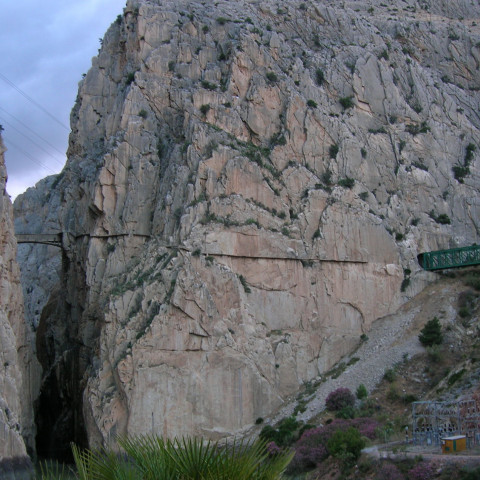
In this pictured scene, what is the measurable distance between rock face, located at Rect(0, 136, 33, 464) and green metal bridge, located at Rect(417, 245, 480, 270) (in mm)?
30089

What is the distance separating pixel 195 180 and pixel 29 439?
21476 millimetres

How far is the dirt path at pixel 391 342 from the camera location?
4466 centimetres

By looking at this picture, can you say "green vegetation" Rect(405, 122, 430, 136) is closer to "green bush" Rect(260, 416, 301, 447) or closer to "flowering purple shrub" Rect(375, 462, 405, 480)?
"green bush" Rect(260, 416, 301, 447)

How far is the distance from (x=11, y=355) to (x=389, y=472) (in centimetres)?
2451

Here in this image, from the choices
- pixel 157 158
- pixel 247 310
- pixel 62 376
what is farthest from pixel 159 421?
pixel 157 158

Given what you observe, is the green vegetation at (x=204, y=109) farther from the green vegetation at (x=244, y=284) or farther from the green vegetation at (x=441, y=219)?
the green vegetation at (x=441, y=219)

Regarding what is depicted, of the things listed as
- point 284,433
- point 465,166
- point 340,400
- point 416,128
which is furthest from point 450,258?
point 284,433

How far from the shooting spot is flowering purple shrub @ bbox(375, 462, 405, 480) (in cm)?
3108

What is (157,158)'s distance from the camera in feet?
176

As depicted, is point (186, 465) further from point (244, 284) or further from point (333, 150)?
point (333, 150)

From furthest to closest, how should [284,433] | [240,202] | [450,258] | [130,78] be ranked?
[130,78]
[450,258]
[240,202]
[284,433]

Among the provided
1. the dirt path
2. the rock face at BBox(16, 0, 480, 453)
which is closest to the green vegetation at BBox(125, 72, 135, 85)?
the rock face at BBox(16, 0, 480, 453)

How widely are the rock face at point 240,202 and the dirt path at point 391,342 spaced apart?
47.5 inches

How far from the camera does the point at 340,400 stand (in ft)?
139
